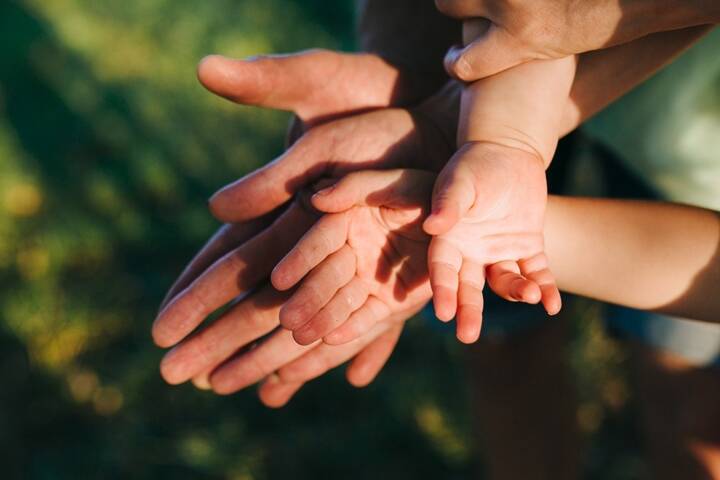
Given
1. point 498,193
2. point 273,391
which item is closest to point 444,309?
point 498,193

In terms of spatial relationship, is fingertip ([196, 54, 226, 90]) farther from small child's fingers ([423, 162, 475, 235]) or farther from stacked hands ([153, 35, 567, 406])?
small child's fingers ([423, 162, 475, 235])

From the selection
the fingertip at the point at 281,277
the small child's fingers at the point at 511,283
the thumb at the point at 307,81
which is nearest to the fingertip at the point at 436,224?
the small child's fingers at the point at 511,283

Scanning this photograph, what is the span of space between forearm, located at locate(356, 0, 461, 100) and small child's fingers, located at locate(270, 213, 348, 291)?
0.41m

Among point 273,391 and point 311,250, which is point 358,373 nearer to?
point 273,391

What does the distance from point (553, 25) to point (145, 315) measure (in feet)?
4.60

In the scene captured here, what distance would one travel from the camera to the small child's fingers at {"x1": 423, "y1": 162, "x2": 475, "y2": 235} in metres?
0.91

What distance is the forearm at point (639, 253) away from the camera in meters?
Answer: 1.14

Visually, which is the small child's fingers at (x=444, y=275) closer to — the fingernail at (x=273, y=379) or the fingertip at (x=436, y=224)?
the fingertip at (x=436, y=224)

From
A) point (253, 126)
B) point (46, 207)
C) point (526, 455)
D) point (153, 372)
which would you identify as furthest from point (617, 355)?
point (46, 207)

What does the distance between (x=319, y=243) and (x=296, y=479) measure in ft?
2.91

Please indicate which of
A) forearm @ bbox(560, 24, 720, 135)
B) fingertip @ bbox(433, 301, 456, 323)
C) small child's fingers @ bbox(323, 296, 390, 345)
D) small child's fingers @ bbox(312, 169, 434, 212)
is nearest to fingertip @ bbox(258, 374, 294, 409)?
small child's fingers @ bbox(323, 296, 390, 345)

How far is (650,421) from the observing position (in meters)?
1.53

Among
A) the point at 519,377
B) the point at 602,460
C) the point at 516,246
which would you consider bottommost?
the point at 602,460

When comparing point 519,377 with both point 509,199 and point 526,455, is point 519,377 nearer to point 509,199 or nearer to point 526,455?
point 526,455
